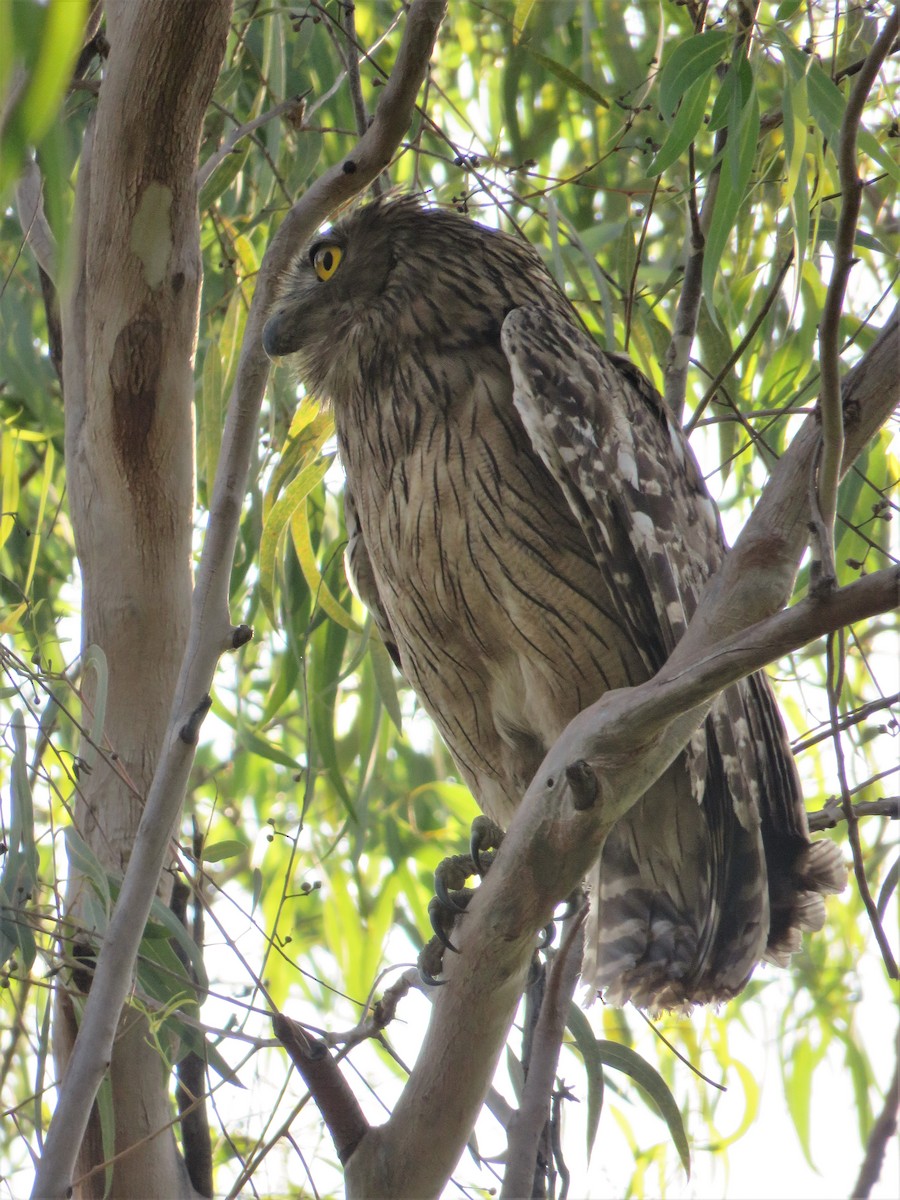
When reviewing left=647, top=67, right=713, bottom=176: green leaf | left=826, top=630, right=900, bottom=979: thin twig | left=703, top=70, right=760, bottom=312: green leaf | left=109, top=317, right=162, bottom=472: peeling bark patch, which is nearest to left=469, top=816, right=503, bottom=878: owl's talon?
left=826, top=630, right=900, bottom=979: thin twig

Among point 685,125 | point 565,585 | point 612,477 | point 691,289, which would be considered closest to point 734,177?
point 685,125

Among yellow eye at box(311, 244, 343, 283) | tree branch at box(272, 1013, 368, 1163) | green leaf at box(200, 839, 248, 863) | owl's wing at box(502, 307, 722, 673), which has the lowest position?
tree branch at box(272, 1013, 368, 1163)

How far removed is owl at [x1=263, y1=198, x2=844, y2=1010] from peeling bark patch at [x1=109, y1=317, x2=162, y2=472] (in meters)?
0.46

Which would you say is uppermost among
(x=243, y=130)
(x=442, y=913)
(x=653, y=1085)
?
(x=243, y=130)

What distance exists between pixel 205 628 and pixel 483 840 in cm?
96

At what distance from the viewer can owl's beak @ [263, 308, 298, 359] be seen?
2494mm

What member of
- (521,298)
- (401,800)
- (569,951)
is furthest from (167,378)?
(401,800)

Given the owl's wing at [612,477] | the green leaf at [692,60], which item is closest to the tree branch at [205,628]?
the green leaf at [692,60]

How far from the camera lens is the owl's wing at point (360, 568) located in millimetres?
2457

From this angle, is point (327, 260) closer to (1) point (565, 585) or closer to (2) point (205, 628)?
(1) point (565, 585)

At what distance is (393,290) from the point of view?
249 centimetres

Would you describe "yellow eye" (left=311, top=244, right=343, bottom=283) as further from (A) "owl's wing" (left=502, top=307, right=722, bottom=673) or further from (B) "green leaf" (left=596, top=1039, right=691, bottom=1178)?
(B) "green leaf" (left=596, top=1039, right=691, bottom=1178)

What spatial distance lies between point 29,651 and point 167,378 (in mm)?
438

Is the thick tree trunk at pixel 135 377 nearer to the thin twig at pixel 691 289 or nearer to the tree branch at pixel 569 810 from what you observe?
the tree branch at pixel 569 810
